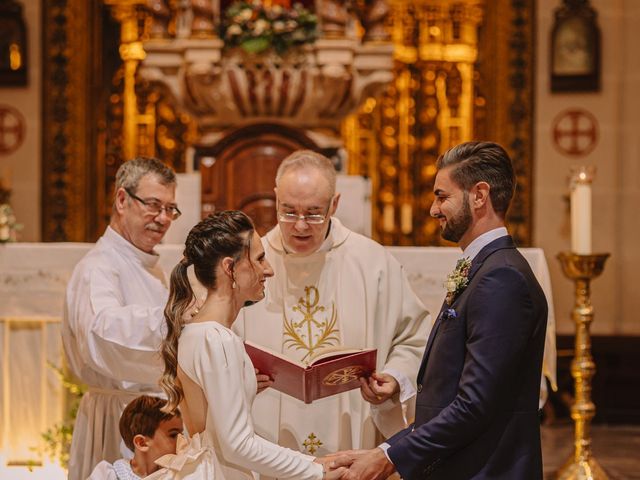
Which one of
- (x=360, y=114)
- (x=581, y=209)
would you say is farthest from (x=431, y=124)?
(x=581, y=209)

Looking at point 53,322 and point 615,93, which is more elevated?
point 615,93

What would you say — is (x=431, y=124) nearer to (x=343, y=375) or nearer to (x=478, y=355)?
(x=343, y=375)

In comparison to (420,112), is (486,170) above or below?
below

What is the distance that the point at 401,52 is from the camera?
9.62 meters

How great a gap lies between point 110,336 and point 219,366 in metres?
0.96

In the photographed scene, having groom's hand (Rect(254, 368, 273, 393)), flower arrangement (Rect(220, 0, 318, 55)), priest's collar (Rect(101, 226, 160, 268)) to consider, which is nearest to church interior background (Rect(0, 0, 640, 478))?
flower arrangement (Rect(220, 0, 318, 55))

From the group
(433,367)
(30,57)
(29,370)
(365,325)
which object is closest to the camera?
(433,367)

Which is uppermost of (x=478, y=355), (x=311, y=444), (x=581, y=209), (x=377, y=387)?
(x=581, y=209)

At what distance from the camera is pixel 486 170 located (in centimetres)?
320

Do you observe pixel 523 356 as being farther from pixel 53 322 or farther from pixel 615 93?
pixel 615 93

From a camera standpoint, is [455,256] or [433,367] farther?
[455,256]

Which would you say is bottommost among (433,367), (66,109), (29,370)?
(29,370)

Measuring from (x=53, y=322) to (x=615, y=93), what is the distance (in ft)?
18.8

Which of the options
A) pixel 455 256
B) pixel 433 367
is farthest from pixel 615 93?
pixel 433 367
